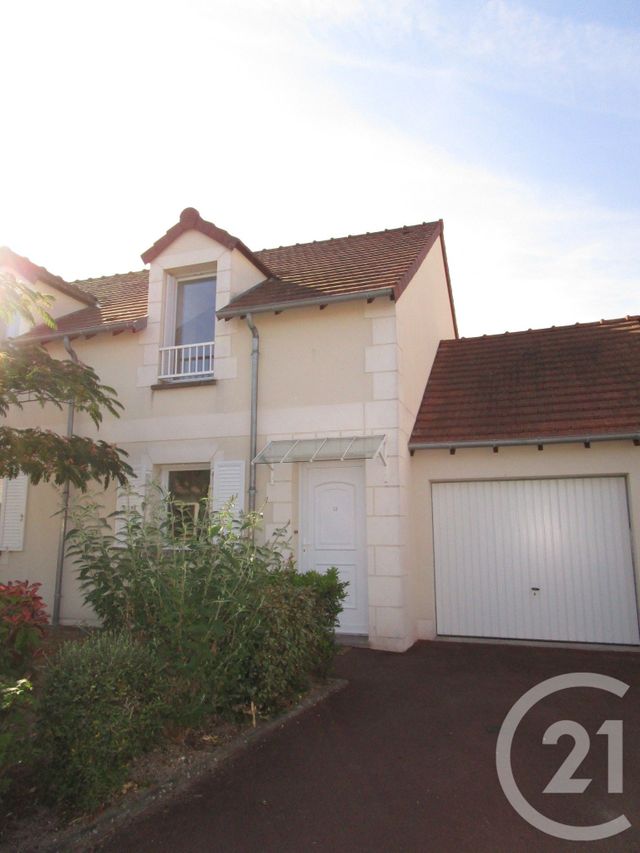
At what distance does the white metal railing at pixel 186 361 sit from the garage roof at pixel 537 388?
3768 millimetres

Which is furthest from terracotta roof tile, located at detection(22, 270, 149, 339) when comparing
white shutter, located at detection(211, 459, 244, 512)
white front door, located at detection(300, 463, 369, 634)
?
white front door, located at detection(300, 463, 369, 634)

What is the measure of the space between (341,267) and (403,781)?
8.43m

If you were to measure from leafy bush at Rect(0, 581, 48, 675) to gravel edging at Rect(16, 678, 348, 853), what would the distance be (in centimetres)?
117

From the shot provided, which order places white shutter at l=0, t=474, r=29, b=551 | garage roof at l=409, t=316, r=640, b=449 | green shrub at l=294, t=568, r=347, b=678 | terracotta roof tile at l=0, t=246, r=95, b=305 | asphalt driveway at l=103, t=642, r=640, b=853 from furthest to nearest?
terracotta roof tile at l=0, t=246, r=95, b=305
white shutter at l=0, t=474, r=29, b=551
garage roof at l=409, t=316, r=640, b=449
green shrub at l=294, t=568, r=347, b=678
asphalt driveway at l=103, t=642, r=640, b=853

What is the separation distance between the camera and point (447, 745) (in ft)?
16.7

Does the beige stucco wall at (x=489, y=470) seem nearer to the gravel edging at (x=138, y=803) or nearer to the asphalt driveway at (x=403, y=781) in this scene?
the asphalt driveway at (x=403, y=781)

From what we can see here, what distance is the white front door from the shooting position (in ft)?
29.7

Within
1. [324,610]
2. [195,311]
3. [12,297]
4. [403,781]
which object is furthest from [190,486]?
[403,781]

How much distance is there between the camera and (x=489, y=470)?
9523 mm

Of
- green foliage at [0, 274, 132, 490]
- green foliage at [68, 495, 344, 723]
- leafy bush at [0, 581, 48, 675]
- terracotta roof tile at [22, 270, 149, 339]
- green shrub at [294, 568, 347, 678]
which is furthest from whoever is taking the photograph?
terracotta roof tile at [22, 270, 149, 339]

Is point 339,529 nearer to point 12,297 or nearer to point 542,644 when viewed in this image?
point 542,644

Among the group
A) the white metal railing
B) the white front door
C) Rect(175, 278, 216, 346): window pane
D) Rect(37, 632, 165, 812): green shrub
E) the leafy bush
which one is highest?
Rect(175, 278, 216, 346): window pane

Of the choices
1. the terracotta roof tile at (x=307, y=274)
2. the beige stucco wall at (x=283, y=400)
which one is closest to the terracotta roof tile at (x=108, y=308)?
the terracotta roof tile at (x=307, y=274)

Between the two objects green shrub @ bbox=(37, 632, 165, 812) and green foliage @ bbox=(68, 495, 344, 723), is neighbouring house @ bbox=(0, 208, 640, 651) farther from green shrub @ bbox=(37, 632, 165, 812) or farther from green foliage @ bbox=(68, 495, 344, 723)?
green shrub @ bbox=(37, 632, 165, 812)
